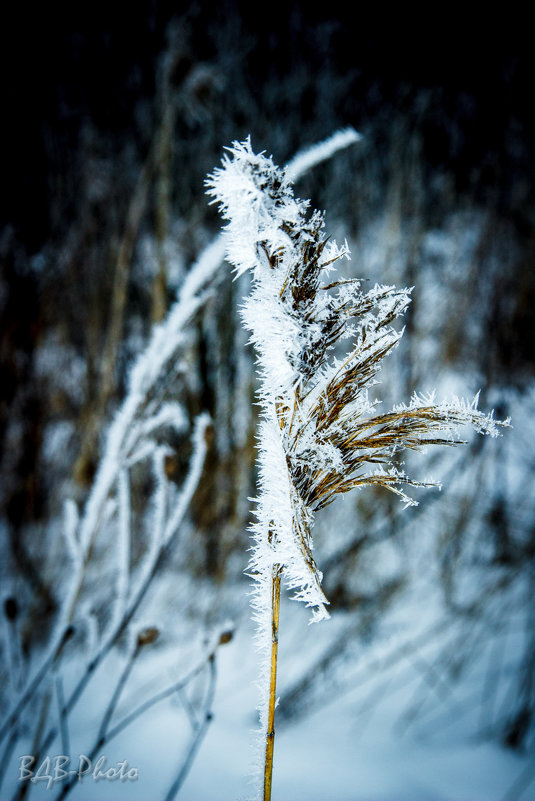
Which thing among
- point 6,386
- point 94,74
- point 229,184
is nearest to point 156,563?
point 229,184

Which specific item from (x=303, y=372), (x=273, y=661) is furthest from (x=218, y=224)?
(x=273, y=661)

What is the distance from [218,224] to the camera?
8.66ft

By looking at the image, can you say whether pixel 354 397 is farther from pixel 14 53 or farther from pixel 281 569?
pixel 14 53

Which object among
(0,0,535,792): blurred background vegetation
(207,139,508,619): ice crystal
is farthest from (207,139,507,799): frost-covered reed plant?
(0,0,535,792): blurred background vegetation

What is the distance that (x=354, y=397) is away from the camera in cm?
50

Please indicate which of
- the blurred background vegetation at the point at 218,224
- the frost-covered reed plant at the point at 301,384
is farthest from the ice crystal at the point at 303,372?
the blurred background vegetation at the point at 218,224

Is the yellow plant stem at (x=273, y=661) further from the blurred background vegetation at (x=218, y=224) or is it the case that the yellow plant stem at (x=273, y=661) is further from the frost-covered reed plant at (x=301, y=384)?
the blurred background vegetation at (x=218, y=224)

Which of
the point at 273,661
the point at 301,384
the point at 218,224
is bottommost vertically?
the point at 273,661

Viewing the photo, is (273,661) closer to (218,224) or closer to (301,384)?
(301,384)

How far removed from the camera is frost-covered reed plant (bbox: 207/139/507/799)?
0.44m

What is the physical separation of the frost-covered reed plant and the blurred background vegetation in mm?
1733

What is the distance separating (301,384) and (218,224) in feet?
7.89

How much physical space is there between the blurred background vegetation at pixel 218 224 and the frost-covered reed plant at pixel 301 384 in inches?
68.2

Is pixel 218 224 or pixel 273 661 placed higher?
pixel 218 224
